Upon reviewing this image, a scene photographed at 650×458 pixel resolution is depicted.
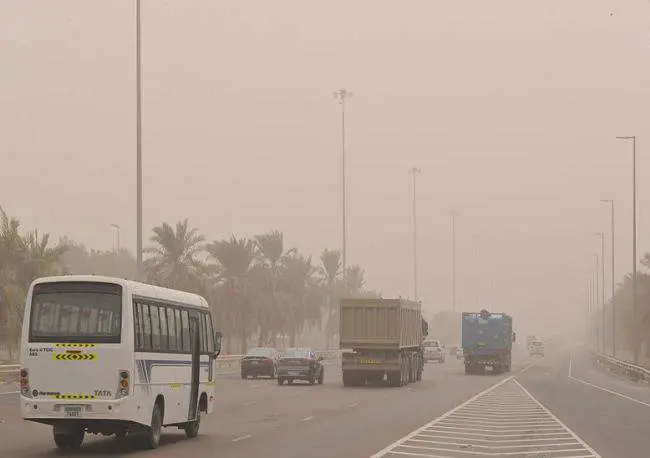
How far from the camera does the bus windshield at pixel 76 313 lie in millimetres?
21016

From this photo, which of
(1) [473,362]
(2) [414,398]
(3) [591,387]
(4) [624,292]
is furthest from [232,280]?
(4) [624,292]

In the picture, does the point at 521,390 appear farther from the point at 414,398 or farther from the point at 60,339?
the point at 60,339

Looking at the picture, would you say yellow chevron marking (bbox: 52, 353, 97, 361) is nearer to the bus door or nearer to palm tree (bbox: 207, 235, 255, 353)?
the bus door

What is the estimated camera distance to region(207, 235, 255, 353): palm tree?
90188 millimetres

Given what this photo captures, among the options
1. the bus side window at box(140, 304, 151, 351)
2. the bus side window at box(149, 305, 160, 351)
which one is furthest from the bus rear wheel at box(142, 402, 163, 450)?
the bus side window at box(140, 304, 151, 351)

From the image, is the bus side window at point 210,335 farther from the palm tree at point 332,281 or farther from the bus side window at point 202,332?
the palm tree at point 332,281

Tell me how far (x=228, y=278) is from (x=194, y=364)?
217ft

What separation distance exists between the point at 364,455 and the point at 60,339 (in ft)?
17.0

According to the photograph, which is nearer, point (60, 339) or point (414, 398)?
point (60, 339)

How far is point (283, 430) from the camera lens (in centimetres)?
2702

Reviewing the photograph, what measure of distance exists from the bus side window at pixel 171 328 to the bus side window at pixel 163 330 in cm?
19

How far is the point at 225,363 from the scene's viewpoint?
3073 inches

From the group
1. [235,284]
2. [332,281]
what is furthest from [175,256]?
[332,281]

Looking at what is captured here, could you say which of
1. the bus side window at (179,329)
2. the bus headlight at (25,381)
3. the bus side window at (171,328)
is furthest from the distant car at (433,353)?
the bus headlight at (25,381)
